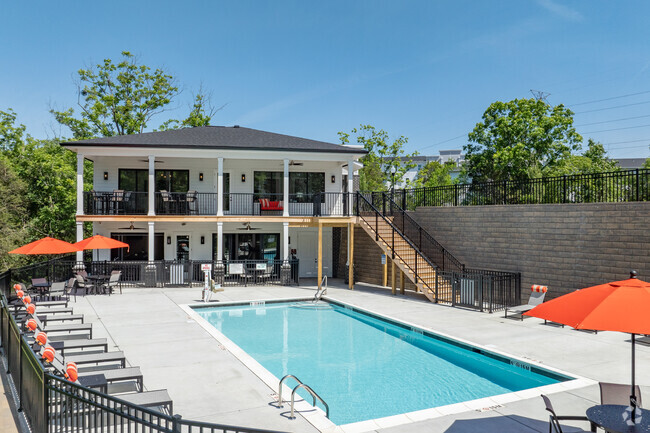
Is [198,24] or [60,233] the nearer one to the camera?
[60,233]

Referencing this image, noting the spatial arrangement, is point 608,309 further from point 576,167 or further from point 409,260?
point 576,167

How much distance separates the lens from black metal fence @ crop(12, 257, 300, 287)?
65.8 feet

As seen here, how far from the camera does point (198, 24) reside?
38594mm

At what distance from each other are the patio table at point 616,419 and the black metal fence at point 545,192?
30.4ft

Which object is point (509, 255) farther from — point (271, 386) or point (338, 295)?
point (271, 386)

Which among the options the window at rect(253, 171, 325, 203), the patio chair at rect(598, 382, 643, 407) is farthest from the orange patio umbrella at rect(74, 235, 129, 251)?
the patio chair at rect(598, 382, 643, 407)

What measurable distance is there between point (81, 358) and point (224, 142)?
15.2 metres

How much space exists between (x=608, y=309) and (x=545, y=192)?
1265 cm

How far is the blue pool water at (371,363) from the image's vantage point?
838 centimetres

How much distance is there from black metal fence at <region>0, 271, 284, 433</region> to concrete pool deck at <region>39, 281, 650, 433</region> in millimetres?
1085

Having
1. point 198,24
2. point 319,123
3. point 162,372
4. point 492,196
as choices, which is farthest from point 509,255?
point 319,123

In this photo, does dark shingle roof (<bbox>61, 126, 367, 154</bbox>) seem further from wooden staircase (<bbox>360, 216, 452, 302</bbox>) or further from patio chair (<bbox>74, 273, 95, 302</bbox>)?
patio chair (<bbox>74, 273, 95, 302</bbox>)

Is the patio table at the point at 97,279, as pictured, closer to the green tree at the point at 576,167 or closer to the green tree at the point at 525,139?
the green tree at the point at 525,139

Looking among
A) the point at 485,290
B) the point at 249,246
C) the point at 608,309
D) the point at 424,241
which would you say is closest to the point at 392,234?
the point at 424,241
